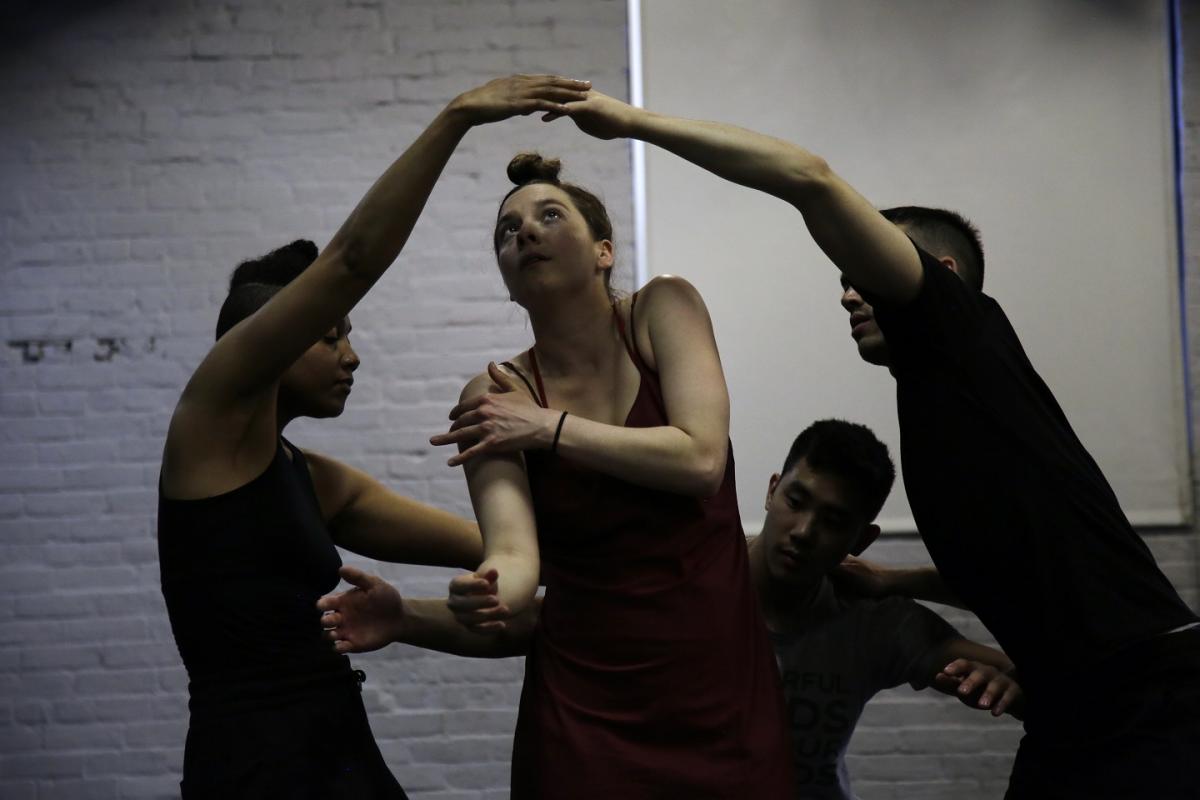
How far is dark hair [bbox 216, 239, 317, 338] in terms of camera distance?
1.94m

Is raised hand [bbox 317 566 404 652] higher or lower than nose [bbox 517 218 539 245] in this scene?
lower

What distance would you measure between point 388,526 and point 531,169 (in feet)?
2.30

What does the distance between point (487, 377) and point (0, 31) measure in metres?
3.05

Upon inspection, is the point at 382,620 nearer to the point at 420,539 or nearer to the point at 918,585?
the point at 420,539

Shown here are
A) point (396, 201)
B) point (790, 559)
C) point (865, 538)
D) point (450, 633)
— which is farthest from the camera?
point (865, 538)

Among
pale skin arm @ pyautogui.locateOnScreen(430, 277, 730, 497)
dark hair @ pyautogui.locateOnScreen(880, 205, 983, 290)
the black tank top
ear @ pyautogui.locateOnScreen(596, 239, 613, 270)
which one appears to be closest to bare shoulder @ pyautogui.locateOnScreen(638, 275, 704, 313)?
pale skin arm @ pyautogui.locateOnScreen(430, 277, 730, 497)

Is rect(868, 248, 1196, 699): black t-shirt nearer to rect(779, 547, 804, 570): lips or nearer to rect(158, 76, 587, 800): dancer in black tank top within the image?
rect(779, 547, 804, 570): lips

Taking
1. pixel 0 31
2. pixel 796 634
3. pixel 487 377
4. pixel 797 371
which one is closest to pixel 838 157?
pixel 797 371

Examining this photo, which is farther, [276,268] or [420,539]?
[420,539]

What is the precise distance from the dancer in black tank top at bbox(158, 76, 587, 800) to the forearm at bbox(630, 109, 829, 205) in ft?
0.49

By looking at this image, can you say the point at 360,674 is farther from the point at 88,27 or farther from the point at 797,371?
the point at 88,27

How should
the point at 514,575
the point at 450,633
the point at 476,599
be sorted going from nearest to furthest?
the point at 476,599, the point at 514,575, the point at 450,633

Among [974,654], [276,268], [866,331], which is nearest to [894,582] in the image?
[974,654]

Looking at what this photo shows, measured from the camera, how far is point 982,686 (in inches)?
68.6
